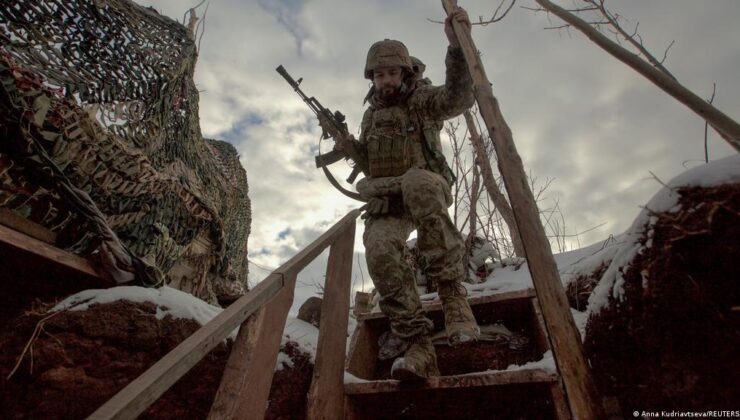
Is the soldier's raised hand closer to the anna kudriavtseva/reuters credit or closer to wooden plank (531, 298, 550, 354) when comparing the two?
wooden plank (531, 298, 550, 354)

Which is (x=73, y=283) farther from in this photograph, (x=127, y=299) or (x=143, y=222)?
(x=143, y=222)

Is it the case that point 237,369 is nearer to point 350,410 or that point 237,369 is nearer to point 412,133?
point 350,410

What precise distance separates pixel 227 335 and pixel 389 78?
237 cm

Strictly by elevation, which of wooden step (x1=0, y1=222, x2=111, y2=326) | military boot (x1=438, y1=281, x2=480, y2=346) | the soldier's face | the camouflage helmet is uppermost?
the camouflage helmet

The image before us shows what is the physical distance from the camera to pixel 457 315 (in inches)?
85.6

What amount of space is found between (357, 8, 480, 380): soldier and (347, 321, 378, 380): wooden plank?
0.29 metres

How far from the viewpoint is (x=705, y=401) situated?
0.86 meters

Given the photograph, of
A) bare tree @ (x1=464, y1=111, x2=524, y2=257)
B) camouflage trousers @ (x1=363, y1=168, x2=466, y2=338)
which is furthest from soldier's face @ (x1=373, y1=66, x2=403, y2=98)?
bare tree @ (x1=464, y1=111, x2=524, y2=257)

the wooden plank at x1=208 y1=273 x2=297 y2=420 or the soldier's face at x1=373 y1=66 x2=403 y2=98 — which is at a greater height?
the soldier's face at x1=373 y1=66 x2=403 y2=98

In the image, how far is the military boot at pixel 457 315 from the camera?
2.05 metres

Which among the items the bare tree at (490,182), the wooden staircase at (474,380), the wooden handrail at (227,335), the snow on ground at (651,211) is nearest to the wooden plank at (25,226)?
the wooden handrail at (227,335)

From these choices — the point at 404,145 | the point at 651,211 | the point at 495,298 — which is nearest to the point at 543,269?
the point at 651,211

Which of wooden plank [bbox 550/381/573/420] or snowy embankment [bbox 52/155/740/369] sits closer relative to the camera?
snowy embankment [bbox 52/155/740/369]

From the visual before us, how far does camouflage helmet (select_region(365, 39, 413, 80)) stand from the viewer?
3.06 meters
